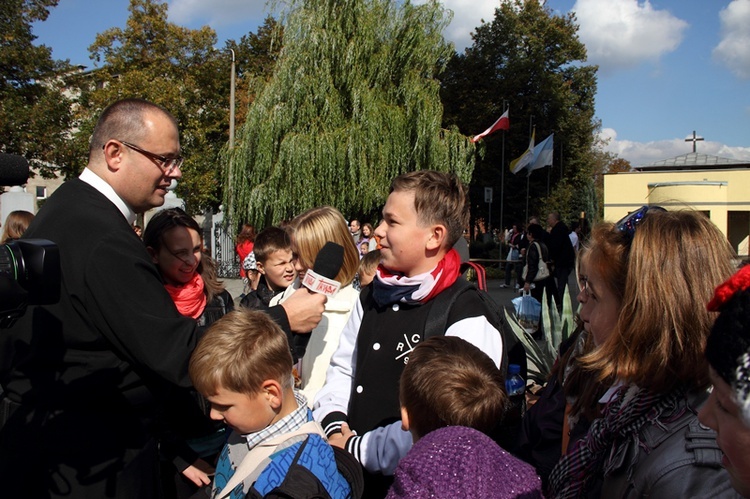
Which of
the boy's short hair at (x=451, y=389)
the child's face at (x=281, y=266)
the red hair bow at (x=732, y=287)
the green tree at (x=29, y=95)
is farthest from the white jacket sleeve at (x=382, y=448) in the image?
the green tree at (x=29, y=95)

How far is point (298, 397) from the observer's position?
2.33m

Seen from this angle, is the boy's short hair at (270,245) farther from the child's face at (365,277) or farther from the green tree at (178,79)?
the green tree at (178,79)

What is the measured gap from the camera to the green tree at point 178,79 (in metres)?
24.1

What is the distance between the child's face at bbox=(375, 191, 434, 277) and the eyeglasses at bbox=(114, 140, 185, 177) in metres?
0.94

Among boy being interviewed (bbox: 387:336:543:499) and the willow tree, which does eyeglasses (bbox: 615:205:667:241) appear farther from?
the willow tree

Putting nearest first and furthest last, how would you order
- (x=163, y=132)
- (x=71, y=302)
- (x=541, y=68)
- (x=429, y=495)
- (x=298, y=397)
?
(x=429, y=495), (x=71, y=302), (x=298, y=397), (x=163, y=132), (x=541, y=68)

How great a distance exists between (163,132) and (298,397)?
4.12 ft

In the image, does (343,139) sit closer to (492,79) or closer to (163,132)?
(163,132)

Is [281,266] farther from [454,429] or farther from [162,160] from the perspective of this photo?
[454,429]

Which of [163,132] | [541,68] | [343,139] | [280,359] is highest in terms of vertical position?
[541,68]

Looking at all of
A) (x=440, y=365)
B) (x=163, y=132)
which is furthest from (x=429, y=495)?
(x=163, y=132)

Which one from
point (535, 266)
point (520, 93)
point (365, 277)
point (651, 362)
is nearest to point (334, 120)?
point (535, 266)

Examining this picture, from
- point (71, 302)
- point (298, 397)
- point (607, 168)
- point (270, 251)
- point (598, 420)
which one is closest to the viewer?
point (598, 420)

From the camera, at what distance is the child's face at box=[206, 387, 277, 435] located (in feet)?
6.82
